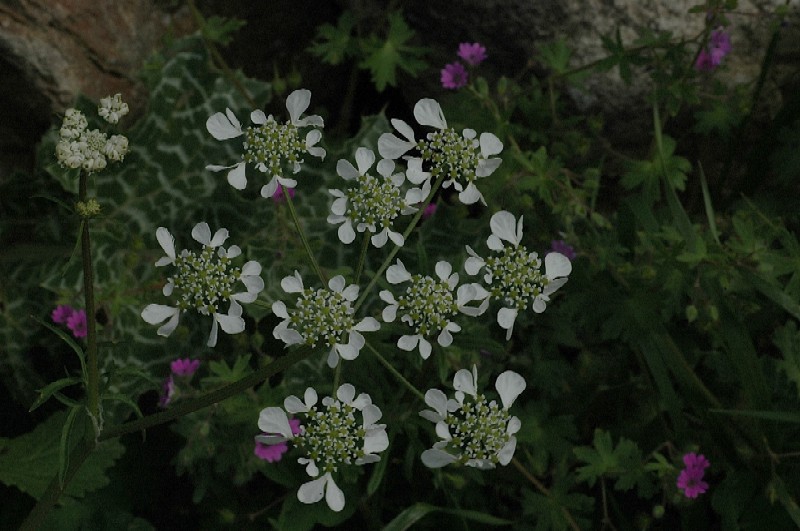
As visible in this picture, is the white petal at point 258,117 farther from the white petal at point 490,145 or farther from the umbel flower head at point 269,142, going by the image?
the white petal at point 490,145

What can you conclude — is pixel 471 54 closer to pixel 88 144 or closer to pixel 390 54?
pixel 390 54

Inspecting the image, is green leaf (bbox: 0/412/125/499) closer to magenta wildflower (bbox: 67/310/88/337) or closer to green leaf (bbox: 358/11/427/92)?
magenta wildflower (bbox: 67/310/88/337)

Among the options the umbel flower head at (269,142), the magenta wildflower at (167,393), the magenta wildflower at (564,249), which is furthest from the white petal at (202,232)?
the magenta wildflower at (564,249)

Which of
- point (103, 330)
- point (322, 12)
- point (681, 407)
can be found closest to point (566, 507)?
point (681, 407)

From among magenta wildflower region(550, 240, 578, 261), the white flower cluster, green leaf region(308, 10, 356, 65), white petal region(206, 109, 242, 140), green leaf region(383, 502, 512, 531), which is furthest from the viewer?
green leaf region(308, 10, 356, 65)

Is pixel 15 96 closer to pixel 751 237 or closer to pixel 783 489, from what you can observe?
pixel 751 237

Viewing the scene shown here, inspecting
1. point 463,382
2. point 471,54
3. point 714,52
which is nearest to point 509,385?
point 463,382

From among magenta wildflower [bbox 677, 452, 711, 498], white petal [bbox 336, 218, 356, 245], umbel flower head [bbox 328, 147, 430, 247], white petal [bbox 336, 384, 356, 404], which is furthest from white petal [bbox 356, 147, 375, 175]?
magenta wildflower [bbox 677, 452, 711, 498]
